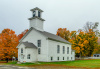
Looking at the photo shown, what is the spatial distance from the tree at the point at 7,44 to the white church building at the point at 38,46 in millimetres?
3630

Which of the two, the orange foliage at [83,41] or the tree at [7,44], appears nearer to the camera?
the tree at [7,44]

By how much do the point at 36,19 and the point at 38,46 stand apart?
25.0 ft

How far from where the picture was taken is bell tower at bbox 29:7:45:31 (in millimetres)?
30969

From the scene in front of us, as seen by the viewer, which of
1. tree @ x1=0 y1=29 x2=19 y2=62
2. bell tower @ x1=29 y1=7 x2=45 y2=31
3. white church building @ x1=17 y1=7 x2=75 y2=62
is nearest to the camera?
white church building @ x1=17 y1=7 x2=75 y2=62

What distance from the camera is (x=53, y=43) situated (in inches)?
1214

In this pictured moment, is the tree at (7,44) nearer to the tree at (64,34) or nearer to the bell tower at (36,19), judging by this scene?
the bell tower at (36,19)

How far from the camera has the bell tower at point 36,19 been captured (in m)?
31.0

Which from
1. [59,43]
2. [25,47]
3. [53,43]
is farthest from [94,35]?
[25,47]

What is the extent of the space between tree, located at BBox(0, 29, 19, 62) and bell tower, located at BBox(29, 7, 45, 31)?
690 cm

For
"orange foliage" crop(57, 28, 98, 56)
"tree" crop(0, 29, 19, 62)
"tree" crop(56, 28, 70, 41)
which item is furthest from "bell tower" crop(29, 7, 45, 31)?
"tree" crop(56, 28, 70, 41)

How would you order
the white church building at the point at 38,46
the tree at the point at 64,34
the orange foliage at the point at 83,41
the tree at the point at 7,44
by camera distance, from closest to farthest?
the white church building at the point at 38,46 → the tree at the point at 7,44 → the orange foliage at the point at 83,41 → the tree at the point at 64,34

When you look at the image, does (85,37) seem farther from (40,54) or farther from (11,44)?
(11,44)

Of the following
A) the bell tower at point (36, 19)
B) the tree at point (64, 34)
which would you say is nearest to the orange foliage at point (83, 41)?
the tree at point (64, 34)

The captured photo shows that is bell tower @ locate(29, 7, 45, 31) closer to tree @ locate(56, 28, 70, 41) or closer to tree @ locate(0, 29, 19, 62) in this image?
tree @ locate(0, 29, 19, 62)
